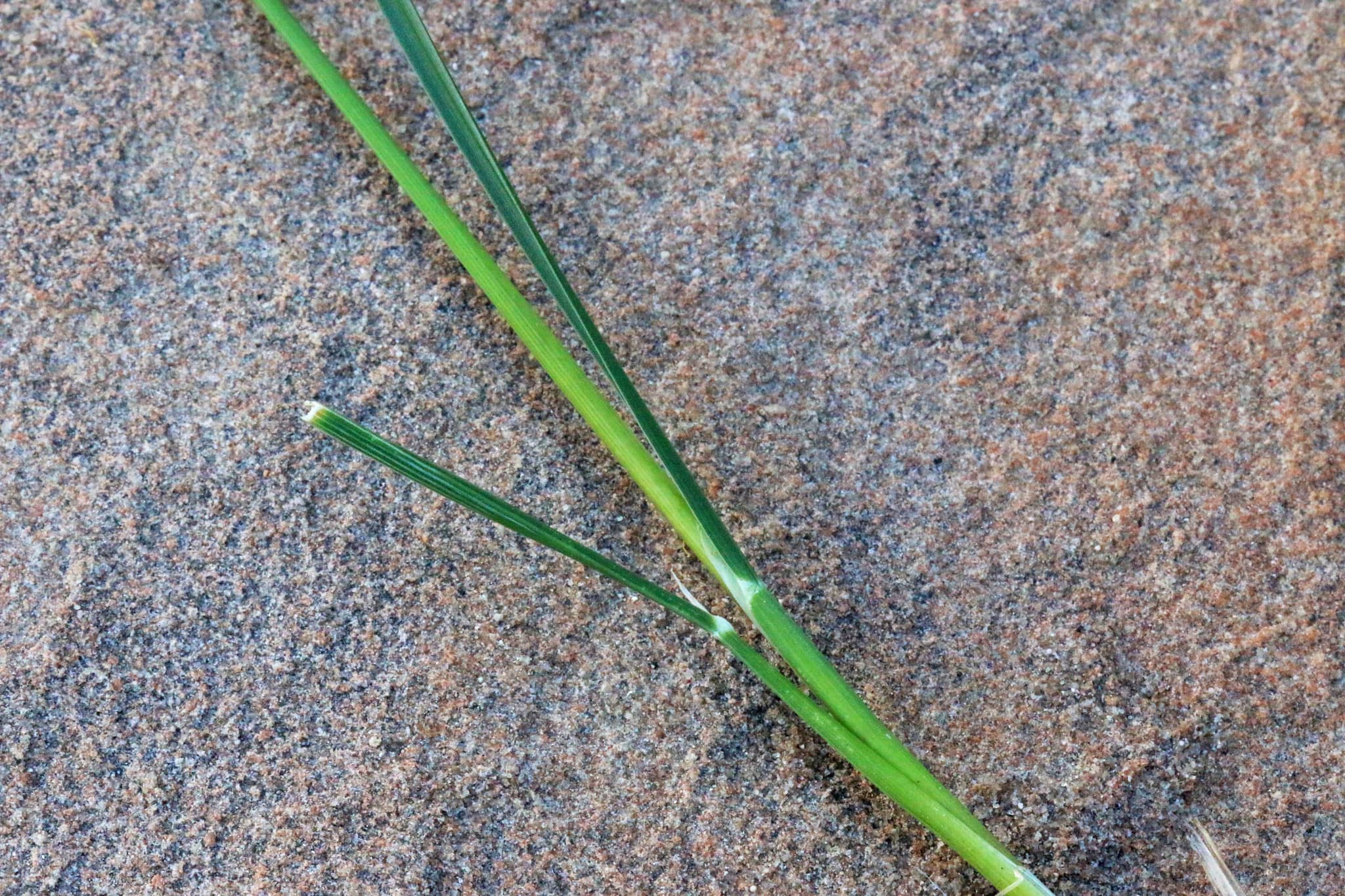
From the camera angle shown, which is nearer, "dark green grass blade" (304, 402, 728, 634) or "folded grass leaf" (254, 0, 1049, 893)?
"dark green grass blade" (304, 402, 728, 634)

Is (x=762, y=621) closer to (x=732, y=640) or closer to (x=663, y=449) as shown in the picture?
(x=732, y=640)

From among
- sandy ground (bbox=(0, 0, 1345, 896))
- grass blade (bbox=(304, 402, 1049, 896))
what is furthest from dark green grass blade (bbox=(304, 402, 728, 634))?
sandy ground (bbox=(0, 0, 1345, 896))

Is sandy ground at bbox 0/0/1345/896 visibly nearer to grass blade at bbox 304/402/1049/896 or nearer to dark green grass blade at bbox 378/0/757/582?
grass blade at bbox 304/402/1049/896

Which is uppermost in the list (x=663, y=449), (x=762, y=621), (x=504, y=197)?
(x=504, y=197)

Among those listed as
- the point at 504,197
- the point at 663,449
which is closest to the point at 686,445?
the point at 663,449

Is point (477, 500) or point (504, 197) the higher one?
point (504, 197)

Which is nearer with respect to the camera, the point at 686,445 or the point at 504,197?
the point at 504,197

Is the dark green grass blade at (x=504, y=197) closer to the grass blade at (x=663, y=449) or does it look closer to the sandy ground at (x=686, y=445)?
the grass blade at (x=663, y=449)

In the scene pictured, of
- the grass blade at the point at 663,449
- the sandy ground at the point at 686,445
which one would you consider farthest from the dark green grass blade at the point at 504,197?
the sandy ground at the point at 686,445
